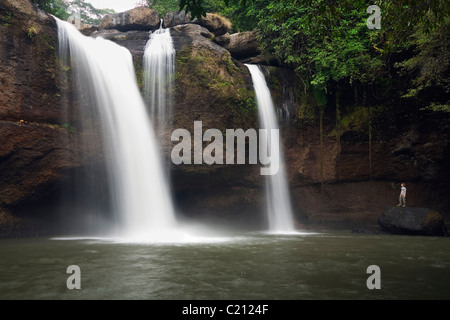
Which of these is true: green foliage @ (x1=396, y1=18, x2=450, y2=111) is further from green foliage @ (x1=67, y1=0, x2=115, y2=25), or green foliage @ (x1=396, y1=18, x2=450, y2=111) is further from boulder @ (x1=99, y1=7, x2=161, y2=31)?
green foliage @ (x1=67, y1=0, x2=115, y2=25)

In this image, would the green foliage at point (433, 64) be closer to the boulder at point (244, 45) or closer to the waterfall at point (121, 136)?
the boulder at point (244, 45)

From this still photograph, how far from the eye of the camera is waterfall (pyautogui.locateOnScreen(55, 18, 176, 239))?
44.5 feet

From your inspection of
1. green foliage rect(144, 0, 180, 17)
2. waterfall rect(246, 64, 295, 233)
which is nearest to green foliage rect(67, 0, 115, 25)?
green foliage rect(144, 0, 180, 17)

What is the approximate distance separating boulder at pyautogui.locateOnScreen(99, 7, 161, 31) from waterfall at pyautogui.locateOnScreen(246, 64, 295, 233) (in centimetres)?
564

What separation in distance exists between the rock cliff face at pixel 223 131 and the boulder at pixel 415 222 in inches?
88.5

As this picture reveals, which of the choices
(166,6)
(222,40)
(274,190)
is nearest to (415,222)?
(274,190)

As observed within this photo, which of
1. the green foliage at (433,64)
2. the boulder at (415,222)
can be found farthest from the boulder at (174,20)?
the boulder at (415,222)

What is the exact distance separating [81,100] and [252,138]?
286 inches

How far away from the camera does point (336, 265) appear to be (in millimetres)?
6930

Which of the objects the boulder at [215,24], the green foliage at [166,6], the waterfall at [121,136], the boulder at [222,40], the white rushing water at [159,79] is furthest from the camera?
the green foliage at [166,6]

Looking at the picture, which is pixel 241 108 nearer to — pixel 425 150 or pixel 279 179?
pixel 279 179

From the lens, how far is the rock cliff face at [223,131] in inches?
488

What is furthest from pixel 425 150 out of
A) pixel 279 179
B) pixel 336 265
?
pixel 336 265

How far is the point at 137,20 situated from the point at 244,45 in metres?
5.62
